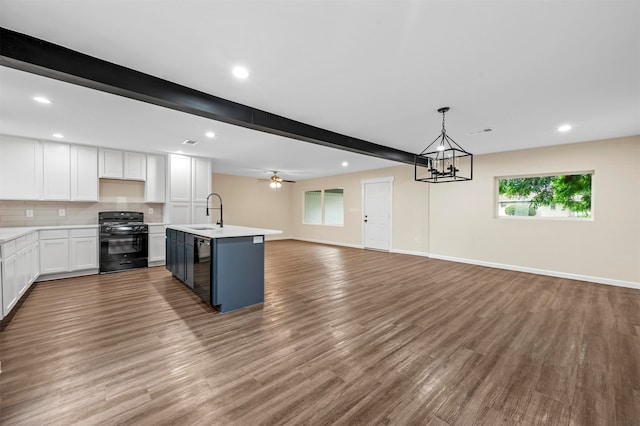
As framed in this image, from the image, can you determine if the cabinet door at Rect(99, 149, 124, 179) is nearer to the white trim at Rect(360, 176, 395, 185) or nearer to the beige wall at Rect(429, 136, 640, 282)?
the white trim at Rect(360, 176, 395, 185)

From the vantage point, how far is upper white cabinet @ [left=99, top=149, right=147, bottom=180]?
511cm

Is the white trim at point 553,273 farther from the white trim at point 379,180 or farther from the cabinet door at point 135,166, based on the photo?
the cabinet door at point 135,166

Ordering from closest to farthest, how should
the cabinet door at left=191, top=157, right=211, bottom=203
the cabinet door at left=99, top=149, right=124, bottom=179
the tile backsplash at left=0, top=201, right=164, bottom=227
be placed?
the tile backsplash at left=0, top=201, right=164, bottom=227 < the cabinet door at left=99, top=149, right=124, bottom=179 < the cabinet door at left=191, top=157, right=211, bottom=203

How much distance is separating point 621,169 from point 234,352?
20.6 feet

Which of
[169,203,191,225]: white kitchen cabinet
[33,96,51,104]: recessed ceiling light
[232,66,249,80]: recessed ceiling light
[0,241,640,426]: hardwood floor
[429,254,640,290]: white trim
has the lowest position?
[0,241,640,426]: hardwood floor

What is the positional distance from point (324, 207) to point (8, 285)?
7864 mm

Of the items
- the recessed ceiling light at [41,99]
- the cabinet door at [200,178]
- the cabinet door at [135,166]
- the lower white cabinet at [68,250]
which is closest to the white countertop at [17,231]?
the lower white cabinet at [68,250]

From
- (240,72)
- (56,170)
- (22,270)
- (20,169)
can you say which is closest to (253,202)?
(56,170)

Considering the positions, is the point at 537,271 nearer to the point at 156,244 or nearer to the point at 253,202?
the point at 156,244

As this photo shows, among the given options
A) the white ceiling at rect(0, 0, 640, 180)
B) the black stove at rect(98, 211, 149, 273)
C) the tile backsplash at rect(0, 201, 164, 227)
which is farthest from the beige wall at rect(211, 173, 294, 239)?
the white ceiling at rect(0, 0, 640, 180)

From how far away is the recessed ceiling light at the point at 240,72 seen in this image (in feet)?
7.79

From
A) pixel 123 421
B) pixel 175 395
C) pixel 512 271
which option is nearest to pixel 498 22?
pixel 175 395

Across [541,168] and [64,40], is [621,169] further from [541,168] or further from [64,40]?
[64,40]

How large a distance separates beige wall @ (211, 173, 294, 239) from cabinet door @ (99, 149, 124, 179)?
325 centimetres
